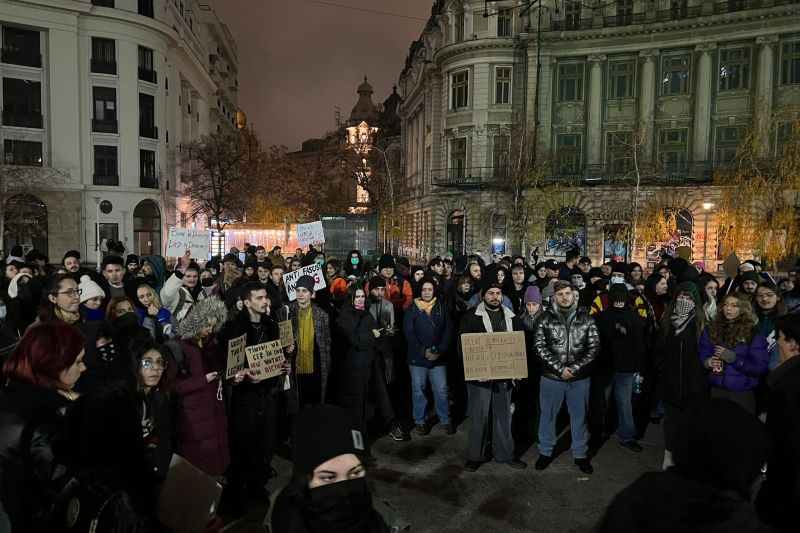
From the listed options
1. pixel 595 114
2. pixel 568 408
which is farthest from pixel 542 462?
pixel 595 114

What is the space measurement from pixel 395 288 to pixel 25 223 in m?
36.9

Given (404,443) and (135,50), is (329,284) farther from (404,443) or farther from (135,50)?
(135,50)

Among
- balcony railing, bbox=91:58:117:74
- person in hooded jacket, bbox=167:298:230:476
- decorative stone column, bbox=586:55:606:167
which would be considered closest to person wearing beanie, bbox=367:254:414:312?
person in hooded jacket, bbox=167:298:230:476

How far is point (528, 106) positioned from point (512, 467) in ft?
121

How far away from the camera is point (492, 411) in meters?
6.68

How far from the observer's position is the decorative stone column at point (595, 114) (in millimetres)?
39031

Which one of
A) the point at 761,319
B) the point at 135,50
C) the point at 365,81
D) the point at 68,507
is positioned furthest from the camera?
the point at 365,81

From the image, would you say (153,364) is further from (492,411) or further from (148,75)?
(148,75)

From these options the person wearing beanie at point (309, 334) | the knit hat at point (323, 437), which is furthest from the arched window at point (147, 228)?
the knit hat at point (323, 437)

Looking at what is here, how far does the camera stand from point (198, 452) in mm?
4840

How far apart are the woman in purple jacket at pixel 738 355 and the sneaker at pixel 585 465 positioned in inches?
63.3

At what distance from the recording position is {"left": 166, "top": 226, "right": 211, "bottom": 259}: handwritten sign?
42.8 feet

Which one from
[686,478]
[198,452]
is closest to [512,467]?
[198,452]

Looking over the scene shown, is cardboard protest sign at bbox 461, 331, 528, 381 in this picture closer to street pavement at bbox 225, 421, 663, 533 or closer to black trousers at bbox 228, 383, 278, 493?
street pavement at bbox 225, 421, 663, 533
